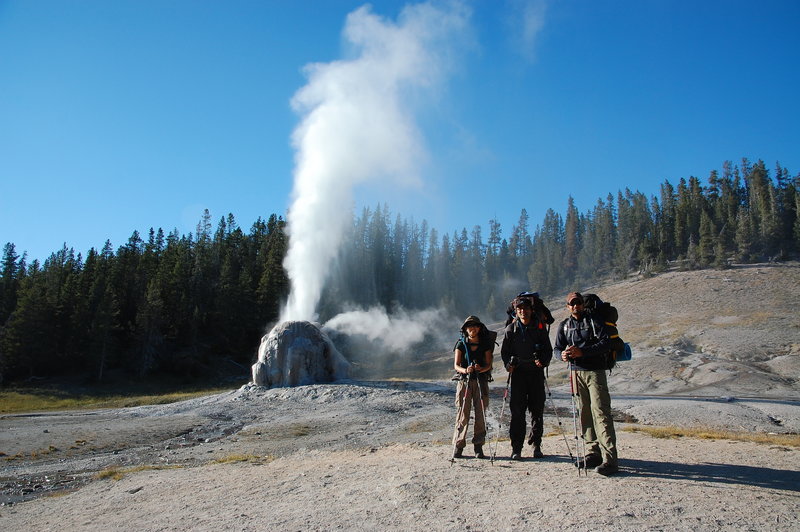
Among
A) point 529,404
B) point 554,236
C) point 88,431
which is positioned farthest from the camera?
point 554,236

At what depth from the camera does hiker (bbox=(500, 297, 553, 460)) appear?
24.0 ft

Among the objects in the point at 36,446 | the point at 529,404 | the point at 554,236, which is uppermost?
the point at 554,236

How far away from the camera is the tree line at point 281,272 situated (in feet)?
170

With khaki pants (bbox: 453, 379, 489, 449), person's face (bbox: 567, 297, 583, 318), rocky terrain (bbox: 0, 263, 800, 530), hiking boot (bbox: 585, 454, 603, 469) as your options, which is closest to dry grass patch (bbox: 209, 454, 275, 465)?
rocky terrain (bbox: 0, 263, 800, 530)

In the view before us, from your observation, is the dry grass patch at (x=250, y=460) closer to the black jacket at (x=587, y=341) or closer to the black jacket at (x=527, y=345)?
the black jacket at (x=527, y=345)

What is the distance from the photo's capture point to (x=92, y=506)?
24.6ft

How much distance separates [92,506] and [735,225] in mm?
100543

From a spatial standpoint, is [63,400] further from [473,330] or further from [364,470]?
[473,330]

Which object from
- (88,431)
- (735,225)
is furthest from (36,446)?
(735,225)

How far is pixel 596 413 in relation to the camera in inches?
249

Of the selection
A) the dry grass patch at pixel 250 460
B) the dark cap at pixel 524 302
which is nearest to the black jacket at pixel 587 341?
the dark cap at pixel 524 302

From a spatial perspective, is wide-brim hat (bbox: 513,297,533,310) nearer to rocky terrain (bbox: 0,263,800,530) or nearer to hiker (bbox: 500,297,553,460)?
hiker (bbox: 500,297,553,460)

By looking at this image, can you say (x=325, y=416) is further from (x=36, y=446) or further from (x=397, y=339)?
(x=397, y=339)

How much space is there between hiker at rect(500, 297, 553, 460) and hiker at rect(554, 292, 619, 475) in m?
0.59
